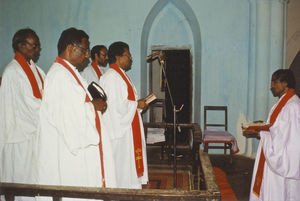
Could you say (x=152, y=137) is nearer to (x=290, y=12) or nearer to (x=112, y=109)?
(x=112, y=109)

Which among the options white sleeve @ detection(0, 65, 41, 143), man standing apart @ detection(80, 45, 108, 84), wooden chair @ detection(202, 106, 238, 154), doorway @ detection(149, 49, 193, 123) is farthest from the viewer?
doorway @ detection(149, 49, 193, 123)

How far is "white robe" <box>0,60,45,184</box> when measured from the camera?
3225mm

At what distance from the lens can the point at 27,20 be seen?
23.8ft

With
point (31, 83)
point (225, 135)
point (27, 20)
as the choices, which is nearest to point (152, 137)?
point (225, 135)

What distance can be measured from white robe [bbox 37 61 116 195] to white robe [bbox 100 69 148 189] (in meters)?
1.32

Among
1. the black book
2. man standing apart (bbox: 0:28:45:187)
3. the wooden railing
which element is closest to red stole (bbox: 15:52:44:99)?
man standing apart (bbox: 0:28:45:187)

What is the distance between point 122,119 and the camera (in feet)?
12.5

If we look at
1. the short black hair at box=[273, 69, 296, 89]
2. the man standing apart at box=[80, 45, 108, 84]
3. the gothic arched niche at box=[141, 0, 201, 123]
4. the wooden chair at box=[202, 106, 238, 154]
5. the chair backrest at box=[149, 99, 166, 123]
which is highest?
the gothic arched niche at box=[141, 0, 201, 123]

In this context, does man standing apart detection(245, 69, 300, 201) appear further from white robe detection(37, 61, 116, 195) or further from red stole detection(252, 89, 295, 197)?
→ white robe detection(37, 61, 116, 195)

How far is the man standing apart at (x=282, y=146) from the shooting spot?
339 centimetres

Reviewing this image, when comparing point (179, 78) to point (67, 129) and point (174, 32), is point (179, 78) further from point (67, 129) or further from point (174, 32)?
point (67, 129)

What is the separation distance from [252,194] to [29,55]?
3.32 metres

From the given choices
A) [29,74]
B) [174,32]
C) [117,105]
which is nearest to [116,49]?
[117,105]

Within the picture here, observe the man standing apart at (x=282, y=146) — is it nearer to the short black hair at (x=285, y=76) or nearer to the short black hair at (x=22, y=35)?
the short black hair at (x=285, y=76)
